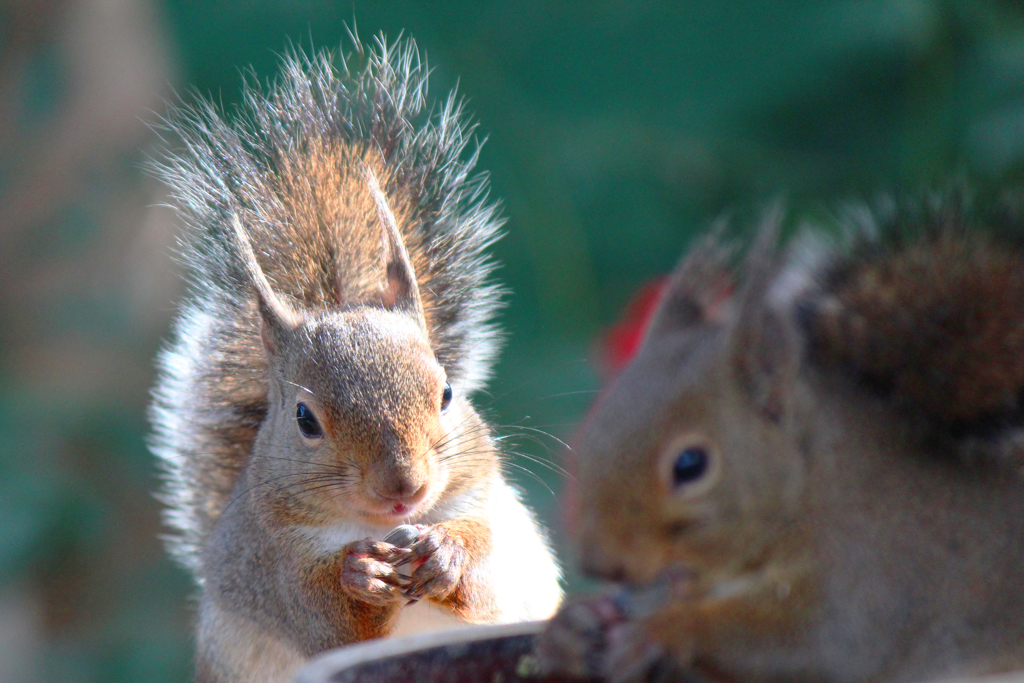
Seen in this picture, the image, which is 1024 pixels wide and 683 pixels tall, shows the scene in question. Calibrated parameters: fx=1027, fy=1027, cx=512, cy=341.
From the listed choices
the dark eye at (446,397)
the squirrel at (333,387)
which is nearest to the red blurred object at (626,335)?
the squirrel at (333,387)

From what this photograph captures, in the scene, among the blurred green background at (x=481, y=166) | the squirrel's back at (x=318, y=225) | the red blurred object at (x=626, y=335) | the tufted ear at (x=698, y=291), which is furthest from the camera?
the blurred green background at (x=481, y=166)

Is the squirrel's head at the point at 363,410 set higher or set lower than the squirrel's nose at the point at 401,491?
higher

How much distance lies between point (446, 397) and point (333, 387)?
146 mm

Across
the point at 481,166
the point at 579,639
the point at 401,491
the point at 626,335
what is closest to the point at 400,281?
the point at 401,491

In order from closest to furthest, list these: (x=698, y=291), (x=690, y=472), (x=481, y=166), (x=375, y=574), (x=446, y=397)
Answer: (x=690, y=472) → (x=698, y=291) → (x=375, y=574) → (x=446, y=397) → (x=481, y=166)

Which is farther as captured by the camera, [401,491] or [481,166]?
[481,166]

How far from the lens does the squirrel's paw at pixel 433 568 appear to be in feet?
3.85

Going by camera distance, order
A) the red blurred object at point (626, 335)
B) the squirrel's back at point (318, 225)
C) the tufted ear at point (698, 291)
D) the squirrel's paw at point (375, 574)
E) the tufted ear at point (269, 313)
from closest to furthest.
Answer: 1. the tufted ear at point (698, 291)
2. the squirrel's paw at point (375, 574)
3. the tufted ear at point (269, 313)
4. the squirrel's back at point (318, 225)
5. the red blurred object at point (626, 335)

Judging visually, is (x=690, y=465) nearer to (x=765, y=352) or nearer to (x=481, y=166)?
(x=765, y=352)

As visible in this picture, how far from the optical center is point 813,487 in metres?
0.78

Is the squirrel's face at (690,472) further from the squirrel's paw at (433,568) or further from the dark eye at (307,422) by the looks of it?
the dark eye at (307,422)

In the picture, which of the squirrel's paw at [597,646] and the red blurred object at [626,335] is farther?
the red blurred object at [626,335]

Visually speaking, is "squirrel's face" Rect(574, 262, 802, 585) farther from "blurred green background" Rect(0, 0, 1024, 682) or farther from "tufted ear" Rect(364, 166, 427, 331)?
"blurred green background" Rect(0, 0, 1024, 682)

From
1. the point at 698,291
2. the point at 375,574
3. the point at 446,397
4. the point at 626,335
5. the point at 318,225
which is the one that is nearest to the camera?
the point at 698,291
